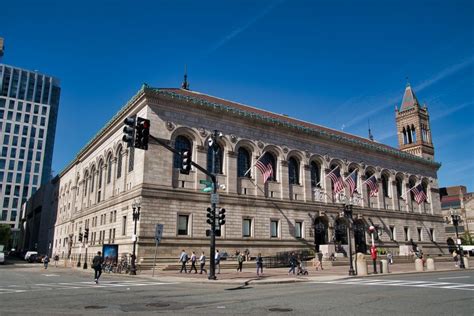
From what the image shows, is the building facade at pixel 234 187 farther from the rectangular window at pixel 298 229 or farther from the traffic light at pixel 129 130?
the traffic light at pixel 129 130

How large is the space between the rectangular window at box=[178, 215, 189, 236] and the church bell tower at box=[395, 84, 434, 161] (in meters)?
49.8

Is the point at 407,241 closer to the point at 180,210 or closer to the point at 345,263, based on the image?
the point at 345,263

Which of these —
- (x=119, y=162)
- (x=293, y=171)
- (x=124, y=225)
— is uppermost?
(x=119, y=162)

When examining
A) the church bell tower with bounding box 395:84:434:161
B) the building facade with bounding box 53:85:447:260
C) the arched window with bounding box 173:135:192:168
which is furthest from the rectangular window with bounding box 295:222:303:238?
the church bell tower with bounding box 395:84:434:161

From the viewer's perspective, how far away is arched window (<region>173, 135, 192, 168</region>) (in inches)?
1485

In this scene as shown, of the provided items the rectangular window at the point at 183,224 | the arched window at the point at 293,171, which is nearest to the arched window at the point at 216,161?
the rectangular window at the point at 183,224

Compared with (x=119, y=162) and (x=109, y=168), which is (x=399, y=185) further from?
(x=109, y=168)

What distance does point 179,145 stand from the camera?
126ft

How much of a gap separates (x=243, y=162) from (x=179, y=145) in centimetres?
781

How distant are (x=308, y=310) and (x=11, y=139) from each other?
5350 inches

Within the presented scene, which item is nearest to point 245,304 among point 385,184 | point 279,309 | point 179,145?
point 279,309

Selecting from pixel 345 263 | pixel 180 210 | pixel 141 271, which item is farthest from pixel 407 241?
pixel 141 271

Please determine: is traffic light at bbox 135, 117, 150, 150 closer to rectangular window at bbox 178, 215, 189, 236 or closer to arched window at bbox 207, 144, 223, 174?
rectangular window at bbox 178, 215, 189, 236

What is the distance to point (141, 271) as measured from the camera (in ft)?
103
